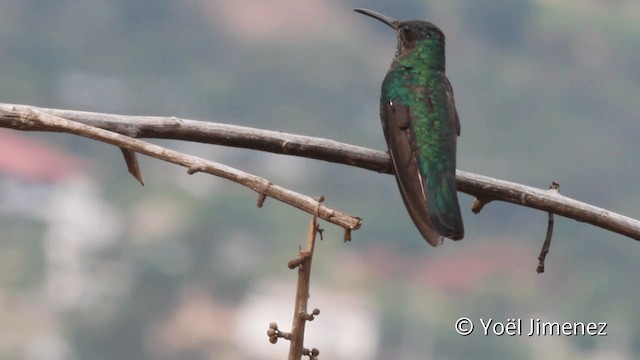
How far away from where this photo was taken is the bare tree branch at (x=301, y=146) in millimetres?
4871

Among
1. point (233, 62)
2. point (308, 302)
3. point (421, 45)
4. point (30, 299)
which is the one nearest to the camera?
point (308, 302)

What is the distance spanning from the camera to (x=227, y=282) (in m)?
91.9

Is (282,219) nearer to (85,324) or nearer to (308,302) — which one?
(85,324)

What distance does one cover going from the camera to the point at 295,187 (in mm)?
82562

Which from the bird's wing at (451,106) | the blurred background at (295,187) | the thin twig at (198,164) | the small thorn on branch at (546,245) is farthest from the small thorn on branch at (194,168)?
the blurred background at (295,187)

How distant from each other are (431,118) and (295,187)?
74.9m

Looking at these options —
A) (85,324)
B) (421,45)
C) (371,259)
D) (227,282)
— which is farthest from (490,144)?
(421,45)

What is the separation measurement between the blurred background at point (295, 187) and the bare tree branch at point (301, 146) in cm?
5650

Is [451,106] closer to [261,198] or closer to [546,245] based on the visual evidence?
[546,245]

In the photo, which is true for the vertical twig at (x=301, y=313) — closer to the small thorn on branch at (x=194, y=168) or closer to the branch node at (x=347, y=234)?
the branch node at (x=347, y=234)

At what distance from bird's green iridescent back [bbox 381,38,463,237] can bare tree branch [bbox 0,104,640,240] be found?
1.02ft

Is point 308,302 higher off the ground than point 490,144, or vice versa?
point 490,144

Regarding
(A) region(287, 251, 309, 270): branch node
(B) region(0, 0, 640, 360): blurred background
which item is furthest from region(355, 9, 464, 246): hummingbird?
(B) region(0, 0, 640, 360): blurred background

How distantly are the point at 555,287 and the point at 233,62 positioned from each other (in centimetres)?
3775
